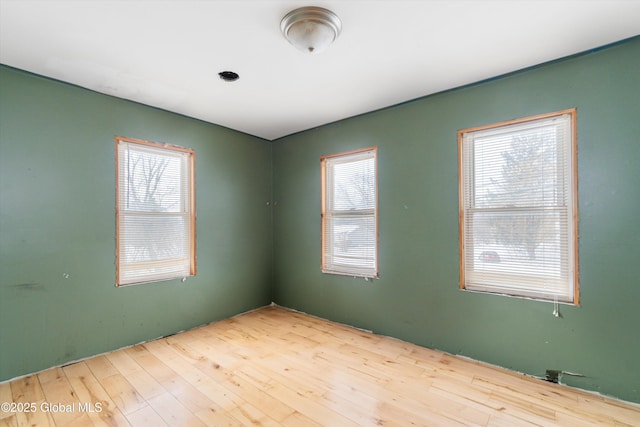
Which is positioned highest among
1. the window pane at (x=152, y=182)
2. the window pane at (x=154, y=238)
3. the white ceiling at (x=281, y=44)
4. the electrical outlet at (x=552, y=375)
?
the white ceiling at (x=281, y=44)

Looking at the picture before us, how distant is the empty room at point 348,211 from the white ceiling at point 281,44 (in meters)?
0.02

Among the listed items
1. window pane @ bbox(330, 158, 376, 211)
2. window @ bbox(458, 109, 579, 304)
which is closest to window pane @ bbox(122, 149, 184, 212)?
window pane @ bbox(330, 158, 376, 211)

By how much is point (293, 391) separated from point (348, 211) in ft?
6.80

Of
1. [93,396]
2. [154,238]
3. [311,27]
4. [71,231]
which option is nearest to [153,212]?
[154,238]

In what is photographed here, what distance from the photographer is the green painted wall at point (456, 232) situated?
206 cm

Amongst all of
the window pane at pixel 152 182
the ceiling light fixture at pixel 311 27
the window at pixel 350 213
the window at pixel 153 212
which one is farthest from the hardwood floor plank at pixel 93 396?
the ceiling light fixture at pixel 311 27

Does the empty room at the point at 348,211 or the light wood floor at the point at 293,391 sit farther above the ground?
the empty room at the point at 348,211

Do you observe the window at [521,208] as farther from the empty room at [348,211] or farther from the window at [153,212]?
the window at [153,212]

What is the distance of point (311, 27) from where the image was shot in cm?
180

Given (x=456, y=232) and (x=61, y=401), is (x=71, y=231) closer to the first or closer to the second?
(x=61, y=401)

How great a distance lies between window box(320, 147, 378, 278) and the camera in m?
3.40

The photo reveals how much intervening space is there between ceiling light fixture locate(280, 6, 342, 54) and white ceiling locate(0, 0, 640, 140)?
0.15 ft

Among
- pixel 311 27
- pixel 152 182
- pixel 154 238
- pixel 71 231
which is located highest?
pixel 311 27

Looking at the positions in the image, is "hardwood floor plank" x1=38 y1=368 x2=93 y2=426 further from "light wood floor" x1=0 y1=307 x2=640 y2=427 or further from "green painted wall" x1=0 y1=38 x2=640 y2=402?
"green painted wall" x1=0 y1=38 x2=640 y2=402
